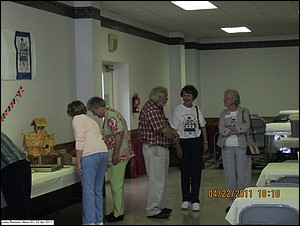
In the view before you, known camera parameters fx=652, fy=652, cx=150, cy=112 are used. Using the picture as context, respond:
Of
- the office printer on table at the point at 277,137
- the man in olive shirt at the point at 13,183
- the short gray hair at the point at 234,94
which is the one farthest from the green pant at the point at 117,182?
the office printer on table at the point at 277,137

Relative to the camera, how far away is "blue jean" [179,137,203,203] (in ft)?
20.6

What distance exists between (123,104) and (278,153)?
2.18 metres

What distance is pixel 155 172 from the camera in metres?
6.03

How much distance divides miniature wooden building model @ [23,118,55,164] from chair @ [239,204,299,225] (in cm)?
246

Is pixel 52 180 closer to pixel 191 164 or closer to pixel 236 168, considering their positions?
pixel 191 164

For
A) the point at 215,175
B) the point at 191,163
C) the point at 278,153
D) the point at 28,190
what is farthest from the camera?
the point at 215,175

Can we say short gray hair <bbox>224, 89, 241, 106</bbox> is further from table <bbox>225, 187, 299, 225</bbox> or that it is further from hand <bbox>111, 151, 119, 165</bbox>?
table <bbox>225, 187, 299, 225</bbox>

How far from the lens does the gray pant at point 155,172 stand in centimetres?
597

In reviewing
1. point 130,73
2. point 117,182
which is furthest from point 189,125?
Result: point 130,73

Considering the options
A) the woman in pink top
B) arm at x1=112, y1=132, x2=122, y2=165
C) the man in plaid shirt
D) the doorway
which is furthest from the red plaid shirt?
the doorway

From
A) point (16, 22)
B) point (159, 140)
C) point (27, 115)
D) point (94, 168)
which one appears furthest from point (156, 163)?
point (16, 22)

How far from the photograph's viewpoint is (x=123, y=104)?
8938 mm

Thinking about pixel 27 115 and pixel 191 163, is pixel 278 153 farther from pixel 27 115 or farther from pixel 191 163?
pixel 27 115

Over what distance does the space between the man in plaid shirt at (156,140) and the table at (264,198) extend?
1524mm
